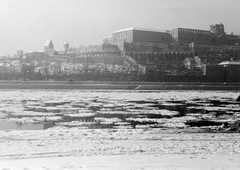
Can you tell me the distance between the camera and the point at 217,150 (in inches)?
304

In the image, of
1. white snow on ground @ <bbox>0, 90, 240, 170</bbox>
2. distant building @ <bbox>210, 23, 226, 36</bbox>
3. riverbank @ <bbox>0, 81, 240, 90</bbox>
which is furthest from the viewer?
distant building @ <bbox>210, 23, 226, 36</bbox>

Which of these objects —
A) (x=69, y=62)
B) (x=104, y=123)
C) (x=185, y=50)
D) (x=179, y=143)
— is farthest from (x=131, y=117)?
(x=185, y=50)

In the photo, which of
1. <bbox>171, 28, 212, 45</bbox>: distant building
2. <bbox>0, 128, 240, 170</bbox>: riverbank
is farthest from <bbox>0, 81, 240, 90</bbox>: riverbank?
<bbox>171, 28, 212, 45</bbox>: distant building

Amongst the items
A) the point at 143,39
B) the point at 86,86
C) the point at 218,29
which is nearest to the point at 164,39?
the point at 143,39

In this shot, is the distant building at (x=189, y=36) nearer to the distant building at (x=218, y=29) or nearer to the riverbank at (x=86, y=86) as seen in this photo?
the distant building at (x=218, y=29)

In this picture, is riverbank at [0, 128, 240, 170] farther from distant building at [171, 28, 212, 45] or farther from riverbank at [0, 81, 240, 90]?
distant building at [171, 28, 212, 45]

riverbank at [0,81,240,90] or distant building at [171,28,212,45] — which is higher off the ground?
distant building at [171,28,212,45]

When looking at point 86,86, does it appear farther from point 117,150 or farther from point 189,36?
point 189,36

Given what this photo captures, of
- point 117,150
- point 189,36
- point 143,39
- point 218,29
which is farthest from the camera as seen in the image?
point 218,29

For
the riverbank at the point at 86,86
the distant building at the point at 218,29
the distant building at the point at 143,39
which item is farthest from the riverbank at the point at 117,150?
the distant building at the point at 218,29

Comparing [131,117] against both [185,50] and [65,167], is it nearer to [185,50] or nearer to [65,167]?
[65,167]

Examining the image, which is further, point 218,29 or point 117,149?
point 218,29

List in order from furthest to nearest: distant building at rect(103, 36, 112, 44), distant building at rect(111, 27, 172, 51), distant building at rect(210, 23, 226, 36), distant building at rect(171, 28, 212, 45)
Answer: distant building at rect(210, 23, 226, 36) → distant building at rect(103, 36, 112, 44) → distant building at rect(171, 28, 212, 45) → distant building at rect(111, 27, 172, 51)

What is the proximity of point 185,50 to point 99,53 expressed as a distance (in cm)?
1954
